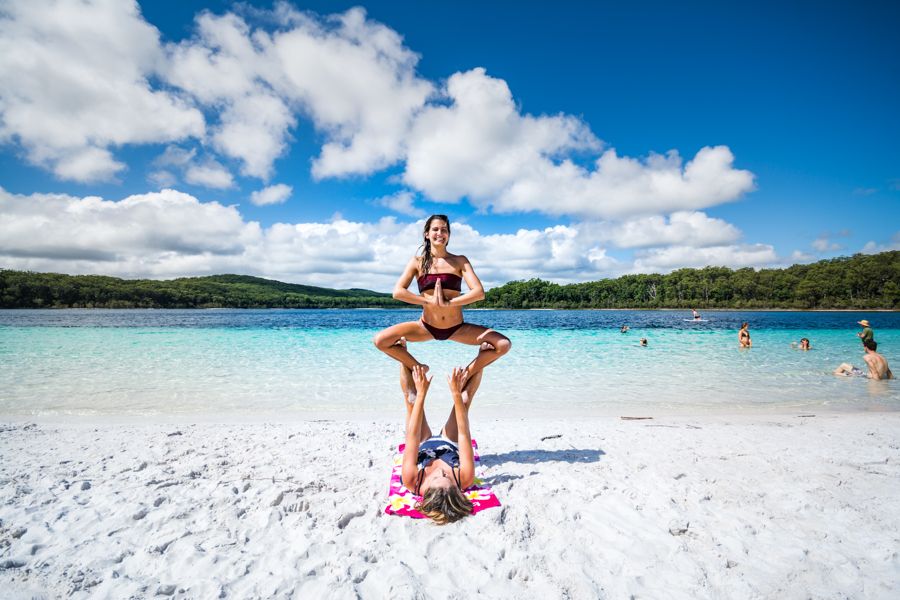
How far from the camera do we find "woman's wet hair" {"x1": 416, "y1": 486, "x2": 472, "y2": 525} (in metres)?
4.00

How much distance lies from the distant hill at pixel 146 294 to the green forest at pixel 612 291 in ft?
0.63

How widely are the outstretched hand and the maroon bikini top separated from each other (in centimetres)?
108

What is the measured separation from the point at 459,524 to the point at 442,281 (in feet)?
9.20

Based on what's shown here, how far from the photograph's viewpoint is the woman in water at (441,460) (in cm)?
405

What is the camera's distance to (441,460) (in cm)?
484

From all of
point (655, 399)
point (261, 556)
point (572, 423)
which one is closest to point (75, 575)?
point (261, 556)

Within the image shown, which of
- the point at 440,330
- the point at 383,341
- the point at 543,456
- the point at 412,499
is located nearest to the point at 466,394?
the point at 440,330

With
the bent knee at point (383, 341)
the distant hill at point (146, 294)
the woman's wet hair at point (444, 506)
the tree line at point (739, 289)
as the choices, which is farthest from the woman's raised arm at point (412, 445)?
the distant hill at point (146, 294)

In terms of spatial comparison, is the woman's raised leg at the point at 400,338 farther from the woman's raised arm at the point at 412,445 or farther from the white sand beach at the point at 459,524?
the white sand beach at the point at 459,524

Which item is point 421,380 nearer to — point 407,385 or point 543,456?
point 407,385

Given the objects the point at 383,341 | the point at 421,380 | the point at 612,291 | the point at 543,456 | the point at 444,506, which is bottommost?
the point at 543,456

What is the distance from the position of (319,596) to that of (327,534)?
2.75 ft

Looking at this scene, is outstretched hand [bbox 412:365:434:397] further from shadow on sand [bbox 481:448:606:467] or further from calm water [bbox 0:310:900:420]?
calm water [bbox 0:310:900:420]

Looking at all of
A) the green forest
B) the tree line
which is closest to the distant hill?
the green forest
